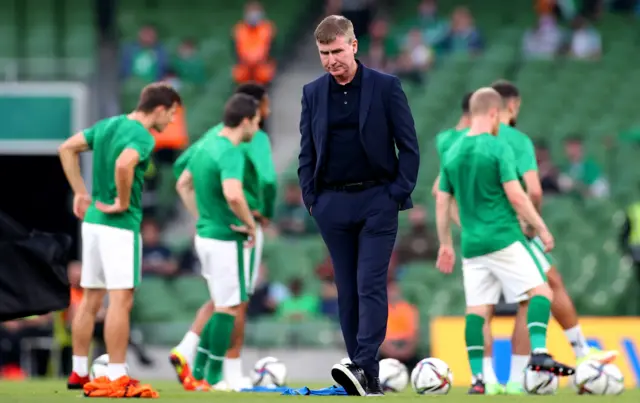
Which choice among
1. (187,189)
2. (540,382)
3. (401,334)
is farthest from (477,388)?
(401,334)

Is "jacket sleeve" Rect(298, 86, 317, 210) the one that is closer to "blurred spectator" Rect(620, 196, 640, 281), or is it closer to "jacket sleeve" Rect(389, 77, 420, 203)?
"jacket sleeve" Rect(389, 77, 420, 203)

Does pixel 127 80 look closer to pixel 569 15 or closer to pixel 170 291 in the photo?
pixel 170 291

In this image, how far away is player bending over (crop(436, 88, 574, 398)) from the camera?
1092 centimetres

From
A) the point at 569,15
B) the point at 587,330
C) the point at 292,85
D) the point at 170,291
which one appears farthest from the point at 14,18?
the point at 587,330

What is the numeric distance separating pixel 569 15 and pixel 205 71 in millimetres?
5754

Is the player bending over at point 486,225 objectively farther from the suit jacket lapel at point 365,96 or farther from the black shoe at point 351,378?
the black shoe at point 351,378

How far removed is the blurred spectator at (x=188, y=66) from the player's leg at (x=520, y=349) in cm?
1140

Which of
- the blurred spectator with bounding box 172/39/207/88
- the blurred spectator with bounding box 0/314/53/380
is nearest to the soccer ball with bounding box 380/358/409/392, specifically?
the blurred spectator with bounding box 0/314/53/380

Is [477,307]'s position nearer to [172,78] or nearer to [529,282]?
[529,282]

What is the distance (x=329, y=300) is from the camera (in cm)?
1805

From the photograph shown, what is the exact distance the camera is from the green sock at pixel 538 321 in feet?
35.0

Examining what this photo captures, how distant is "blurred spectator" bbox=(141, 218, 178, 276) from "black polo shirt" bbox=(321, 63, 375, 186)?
941 centimetres

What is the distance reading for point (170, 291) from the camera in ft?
61.2

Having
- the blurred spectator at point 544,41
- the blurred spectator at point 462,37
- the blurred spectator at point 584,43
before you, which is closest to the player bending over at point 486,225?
the blurred spectator at point 462,37
